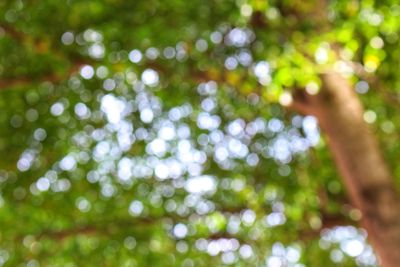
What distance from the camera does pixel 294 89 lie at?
7.78 metres

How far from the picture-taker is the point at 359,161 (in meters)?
7.19

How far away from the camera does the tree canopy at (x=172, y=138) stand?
303 inches

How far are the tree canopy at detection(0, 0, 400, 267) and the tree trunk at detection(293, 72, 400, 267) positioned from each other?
0.17 metres

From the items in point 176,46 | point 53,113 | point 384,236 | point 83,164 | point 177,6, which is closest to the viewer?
point 384,236

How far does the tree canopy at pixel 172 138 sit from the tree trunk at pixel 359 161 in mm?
165

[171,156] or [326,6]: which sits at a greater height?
[326,6]

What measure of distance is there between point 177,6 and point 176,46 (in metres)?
0.76

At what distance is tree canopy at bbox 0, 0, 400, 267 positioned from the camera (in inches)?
303

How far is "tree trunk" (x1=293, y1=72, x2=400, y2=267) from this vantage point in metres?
6.81

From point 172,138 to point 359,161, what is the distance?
148 inches

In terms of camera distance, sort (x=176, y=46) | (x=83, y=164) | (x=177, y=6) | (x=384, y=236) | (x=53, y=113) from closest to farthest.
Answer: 1. (x=384, y=236)
2. (x=177, y=6)
3. (x=176, y=46)
4. (x=53, y=113)
5. (x=83, y=164)

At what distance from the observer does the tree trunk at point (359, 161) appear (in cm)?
681

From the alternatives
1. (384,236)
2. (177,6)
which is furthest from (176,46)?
(384,236)

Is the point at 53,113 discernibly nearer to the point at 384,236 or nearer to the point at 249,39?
the point at 249,39
